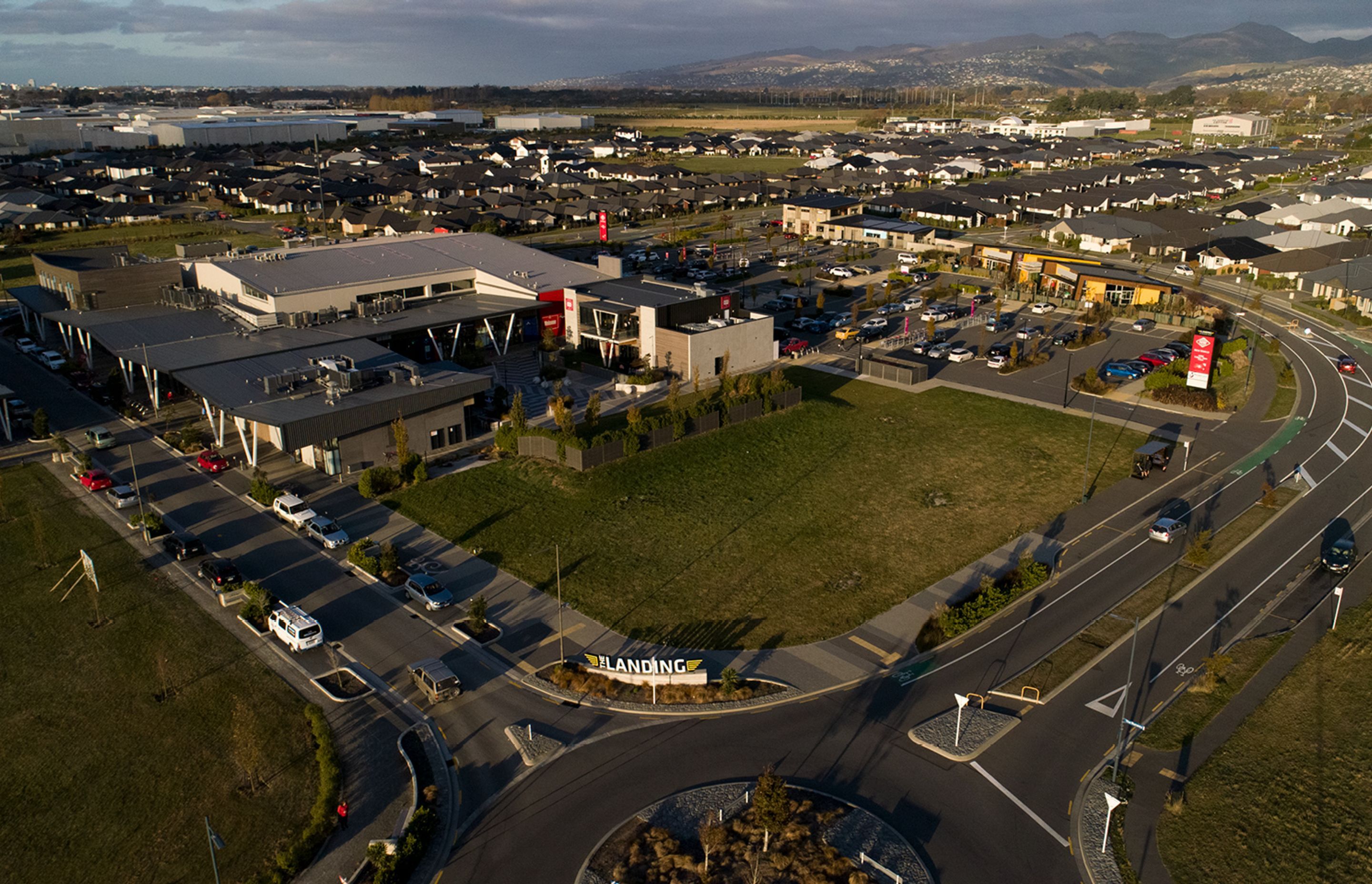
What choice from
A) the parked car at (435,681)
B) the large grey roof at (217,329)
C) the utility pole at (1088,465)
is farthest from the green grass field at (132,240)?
the utility pole at (1088,465)

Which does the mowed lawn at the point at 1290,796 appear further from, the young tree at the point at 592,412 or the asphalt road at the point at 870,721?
the young tree at the point at 592,412

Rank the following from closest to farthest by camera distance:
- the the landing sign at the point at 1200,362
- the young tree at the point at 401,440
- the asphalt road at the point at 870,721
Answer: the asphalt road at the point at 870,721, the young tree at the point at 401,440, the the landing sign at the point at 1200,362

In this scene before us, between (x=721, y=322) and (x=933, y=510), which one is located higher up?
(x=721, y=322)

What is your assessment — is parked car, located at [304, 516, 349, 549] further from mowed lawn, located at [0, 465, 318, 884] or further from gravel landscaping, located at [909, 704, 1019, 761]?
gravel landscaping, located at [909, 704, 1019, 761]

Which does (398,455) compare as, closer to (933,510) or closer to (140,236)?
(933,510)

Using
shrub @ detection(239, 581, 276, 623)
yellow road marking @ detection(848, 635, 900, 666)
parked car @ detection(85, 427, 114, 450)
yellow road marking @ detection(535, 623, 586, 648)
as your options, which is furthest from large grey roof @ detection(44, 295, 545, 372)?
yellow road marking @ detection(848, 635, 900, 666)

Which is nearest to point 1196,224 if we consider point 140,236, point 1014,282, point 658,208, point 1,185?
point 1014,282

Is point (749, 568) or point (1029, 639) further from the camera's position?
point (749, 568)
